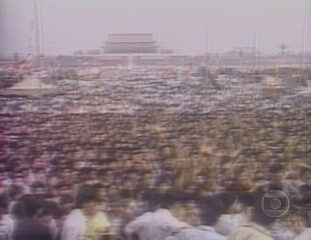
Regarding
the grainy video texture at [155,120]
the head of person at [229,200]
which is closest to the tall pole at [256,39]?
the grainy video texture at [155,120]

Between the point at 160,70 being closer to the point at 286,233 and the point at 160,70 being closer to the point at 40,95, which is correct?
the point at 40,95

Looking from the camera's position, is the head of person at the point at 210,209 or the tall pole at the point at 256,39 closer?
the tall pole at the point at 256,39

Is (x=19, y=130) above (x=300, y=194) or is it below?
above

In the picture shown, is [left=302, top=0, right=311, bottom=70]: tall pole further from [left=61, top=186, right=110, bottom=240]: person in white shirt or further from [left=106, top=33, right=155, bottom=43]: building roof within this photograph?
[left=61, top=186, right=110, bottom=240]: person in white shirt

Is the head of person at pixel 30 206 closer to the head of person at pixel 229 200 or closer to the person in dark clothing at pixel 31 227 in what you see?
the person in dark clothing at pixel 31 227

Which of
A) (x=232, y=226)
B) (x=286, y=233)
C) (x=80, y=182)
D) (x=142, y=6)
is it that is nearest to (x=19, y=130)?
(x=80, y=182)

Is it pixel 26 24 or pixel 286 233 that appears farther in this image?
pixel 286 233

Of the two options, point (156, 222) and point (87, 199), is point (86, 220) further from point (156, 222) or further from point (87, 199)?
point (156, 222)
